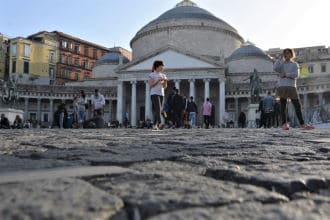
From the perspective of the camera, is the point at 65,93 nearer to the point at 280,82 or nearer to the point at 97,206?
the point at 280,82

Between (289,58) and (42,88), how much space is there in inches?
1873

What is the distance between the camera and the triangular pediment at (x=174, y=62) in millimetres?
47812

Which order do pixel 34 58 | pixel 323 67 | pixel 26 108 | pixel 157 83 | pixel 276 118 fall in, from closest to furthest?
pixel 157 83 < pixel 276 118 < pixel 26 108 < pixel 323 67 < pixel 34 58

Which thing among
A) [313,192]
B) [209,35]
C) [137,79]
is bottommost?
[313,192]

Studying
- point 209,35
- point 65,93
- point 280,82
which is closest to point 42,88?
point 65,93

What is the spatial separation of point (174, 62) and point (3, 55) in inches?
1007

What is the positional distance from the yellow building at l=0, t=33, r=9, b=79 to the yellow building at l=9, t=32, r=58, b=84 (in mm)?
1041

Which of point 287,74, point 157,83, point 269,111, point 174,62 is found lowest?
point 269,111

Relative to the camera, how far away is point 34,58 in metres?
61.2

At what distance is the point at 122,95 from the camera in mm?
50469

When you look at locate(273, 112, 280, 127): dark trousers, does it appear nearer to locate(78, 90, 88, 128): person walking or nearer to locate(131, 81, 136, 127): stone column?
locate(78, 90, 88, 128): person walking

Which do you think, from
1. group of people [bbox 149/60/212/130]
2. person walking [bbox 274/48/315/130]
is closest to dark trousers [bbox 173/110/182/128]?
group of people [bbox 149/60/212/130]

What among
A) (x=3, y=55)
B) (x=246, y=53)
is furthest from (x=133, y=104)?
(x=3, y=55)

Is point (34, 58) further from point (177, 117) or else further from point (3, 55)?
point (177, 117)
